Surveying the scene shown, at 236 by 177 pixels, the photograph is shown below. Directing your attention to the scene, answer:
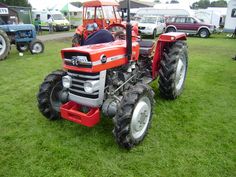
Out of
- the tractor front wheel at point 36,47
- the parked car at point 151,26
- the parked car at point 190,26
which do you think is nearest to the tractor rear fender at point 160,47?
the tractor front wheel at point 36,47

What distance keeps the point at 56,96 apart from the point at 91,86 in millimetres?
1001

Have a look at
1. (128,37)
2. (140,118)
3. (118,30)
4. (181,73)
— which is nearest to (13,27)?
(118,30)

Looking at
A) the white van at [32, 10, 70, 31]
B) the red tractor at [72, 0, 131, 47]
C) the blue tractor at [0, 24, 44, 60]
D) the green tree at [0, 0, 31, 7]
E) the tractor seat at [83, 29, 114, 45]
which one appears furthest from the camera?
the green tree at [0, 0, 31, 7]

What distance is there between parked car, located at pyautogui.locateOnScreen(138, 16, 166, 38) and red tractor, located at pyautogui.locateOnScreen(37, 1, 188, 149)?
11189 millimetres

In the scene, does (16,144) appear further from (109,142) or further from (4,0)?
(4,0)

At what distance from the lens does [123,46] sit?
322 centimetres

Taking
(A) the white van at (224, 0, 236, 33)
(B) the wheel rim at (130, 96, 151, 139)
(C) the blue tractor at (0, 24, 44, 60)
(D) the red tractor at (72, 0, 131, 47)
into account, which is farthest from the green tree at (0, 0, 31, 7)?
(B) the wheel rim at (130, 96, 151, 139)

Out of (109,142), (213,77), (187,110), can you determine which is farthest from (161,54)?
(213,77)

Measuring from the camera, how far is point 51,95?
3.45m

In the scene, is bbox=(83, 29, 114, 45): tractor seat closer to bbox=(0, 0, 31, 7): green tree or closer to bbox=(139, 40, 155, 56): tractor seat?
bbox=(139, 40, 155, 56): tractor seat

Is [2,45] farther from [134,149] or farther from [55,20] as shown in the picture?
[55,20]

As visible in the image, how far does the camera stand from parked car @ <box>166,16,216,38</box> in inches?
647

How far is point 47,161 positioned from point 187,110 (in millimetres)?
2498

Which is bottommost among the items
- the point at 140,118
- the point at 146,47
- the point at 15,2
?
the point at 140,118
